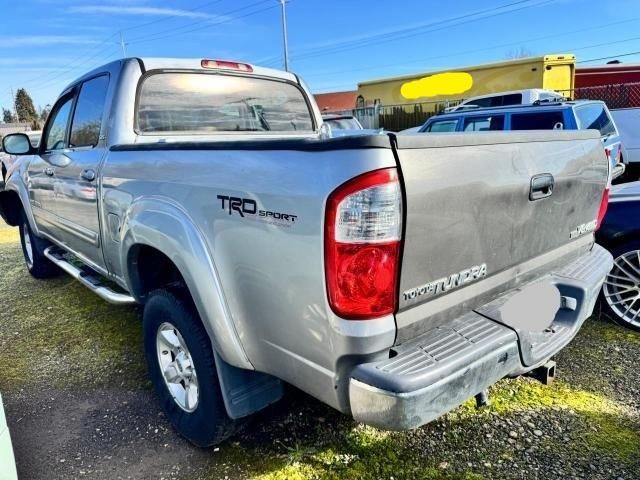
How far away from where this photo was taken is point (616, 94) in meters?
16.1

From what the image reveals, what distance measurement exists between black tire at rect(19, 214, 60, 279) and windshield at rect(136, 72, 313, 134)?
2691mm

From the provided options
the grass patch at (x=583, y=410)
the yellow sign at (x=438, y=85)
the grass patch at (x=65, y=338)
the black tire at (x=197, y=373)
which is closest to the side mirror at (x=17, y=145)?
the grass patch at (x=65, y=338)

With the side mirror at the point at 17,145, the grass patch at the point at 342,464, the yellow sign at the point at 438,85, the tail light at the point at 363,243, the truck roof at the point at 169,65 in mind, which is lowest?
the grass patch at the point at 342,464

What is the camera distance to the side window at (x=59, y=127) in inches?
159

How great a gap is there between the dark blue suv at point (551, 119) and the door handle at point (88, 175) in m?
5.54

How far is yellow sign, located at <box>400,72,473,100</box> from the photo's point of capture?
1825 centimetres

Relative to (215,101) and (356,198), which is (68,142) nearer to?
(215,101)

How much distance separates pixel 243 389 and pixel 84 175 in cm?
192

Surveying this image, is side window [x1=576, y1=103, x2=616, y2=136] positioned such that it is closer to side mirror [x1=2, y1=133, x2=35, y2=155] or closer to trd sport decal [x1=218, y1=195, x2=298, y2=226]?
trd sport decal [x1=218, y1=195, x2=298, y2=226]

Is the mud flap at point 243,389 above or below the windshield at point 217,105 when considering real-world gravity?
below

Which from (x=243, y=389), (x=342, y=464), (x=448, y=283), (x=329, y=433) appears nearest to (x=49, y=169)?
(x=243, y=389)

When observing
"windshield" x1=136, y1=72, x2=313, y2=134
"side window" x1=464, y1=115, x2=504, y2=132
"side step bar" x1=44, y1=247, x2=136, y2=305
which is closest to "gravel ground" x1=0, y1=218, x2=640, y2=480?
"side step bar" x1=44, y1=247, x2=136, y2=305

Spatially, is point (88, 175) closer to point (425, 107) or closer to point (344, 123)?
point (344, 123)

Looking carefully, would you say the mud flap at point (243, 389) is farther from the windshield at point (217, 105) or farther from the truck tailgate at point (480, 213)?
the windshield at point (217, 105)
